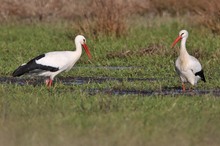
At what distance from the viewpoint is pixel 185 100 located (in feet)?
33.1

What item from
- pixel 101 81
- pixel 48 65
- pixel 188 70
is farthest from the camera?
pixel 101 81

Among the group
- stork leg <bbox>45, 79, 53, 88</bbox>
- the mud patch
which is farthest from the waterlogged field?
stork leg <bbox>45, 79, 53, 88</bbox>

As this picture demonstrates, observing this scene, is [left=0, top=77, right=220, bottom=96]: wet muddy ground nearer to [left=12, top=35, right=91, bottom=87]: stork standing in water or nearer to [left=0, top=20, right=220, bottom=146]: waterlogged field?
[left=0, top=20, right=220, bottom=146]: waterlogged field

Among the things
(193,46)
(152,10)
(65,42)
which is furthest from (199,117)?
(152,10)

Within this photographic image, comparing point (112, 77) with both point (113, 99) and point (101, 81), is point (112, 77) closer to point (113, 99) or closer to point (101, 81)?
point (101, 81)

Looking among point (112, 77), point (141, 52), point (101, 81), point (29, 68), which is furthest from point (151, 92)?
point (141, 52)

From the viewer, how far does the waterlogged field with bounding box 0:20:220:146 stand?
7469 mm

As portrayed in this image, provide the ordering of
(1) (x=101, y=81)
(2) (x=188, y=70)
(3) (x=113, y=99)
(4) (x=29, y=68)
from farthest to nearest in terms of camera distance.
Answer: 1. (1) (x=101, y=81)
2. (4) (x=29, y=68)
3. (2) (x=188, y=70)
4. (3) (x=113, y=99)

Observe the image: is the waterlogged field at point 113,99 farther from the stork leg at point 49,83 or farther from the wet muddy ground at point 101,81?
the stork leg at point 49,83

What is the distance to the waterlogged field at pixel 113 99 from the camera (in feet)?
24.5

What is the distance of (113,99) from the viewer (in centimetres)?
978

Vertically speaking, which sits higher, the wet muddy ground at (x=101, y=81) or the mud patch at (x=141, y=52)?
the mud patch at (x=141, y=52)

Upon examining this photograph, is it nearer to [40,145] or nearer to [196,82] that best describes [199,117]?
[40,145]

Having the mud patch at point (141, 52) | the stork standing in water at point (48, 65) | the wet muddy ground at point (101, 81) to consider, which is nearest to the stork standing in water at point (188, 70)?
the wet muddy ground at point (101, 81)
